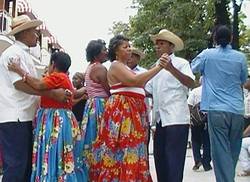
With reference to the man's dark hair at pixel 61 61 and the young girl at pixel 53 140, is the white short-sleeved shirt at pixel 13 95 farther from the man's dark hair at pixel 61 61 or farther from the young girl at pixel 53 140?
the man's dark hair at pixel 61 61

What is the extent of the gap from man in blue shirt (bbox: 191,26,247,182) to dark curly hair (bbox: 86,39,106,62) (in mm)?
1178

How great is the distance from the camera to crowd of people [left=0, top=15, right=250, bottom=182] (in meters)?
5.13

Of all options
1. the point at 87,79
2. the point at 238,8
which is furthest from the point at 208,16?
the point at 87,79

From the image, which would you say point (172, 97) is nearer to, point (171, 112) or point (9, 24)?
point (171, 112)

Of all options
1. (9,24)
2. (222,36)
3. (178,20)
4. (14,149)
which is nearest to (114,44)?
(222,36)

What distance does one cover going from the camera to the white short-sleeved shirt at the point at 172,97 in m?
5.48

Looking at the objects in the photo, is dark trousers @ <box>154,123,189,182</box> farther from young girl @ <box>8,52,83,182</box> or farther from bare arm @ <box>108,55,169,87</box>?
young girl @ <box>8,52,83,182</box>

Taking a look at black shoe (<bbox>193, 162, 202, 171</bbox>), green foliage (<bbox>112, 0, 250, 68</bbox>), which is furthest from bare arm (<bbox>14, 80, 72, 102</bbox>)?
green foliage (<bbox>112, 0, 250, 68</bbox>)

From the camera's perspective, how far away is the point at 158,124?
5.64 m

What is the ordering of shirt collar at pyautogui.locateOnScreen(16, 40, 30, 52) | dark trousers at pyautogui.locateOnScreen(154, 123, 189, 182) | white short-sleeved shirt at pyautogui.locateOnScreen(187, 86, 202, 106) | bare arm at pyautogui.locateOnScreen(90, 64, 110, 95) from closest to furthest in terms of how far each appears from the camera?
shirt collar at pyautogui.locateOnScreen(16, 40, 30, 52), dark trousers at pyautogui.locateOnScreen(154, 123, 189, 182), bare arm at pyautogui.locateOnScreen(90, 64, 110, 95), white short-sleeved shirt at pyautogui.locateOnScreen(187, 86, 202, 106)

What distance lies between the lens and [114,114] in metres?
5.34

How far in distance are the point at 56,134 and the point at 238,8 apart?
12392mm

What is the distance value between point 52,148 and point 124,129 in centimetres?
A: 74

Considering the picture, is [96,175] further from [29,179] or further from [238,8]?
[238,8]
